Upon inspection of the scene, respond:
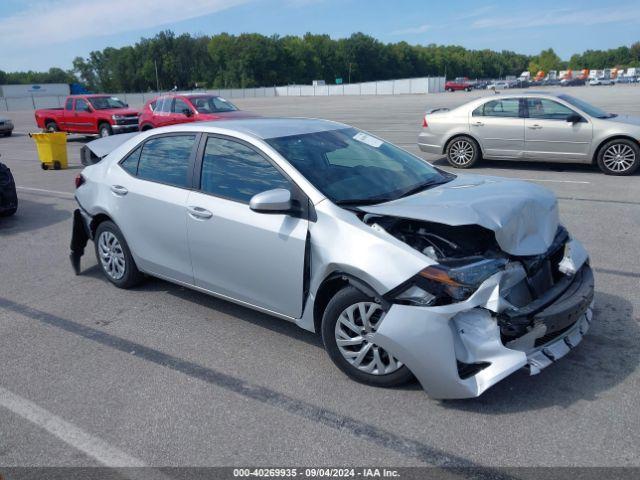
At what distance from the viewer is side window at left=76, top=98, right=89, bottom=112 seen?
20.3 m

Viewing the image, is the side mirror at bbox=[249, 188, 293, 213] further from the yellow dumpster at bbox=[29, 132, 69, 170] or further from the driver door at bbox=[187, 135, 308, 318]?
the yellow dumpster at bbox=[29, 132, 69, 170]

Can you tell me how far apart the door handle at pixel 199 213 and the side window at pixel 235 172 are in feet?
0.53

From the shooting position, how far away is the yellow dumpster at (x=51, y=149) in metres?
14.4

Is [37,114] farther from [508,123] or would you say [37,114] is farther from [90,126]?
[508,123]

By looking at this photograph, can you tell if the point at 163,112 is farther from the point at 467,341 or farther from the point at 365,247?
the point at 467,341

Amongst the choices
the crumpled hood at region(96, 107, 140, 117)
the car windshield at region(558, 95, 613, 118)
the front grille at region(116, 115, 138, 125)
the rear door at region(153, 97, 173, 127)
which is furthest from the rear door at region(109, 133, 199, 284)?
the crumpled hood at region(96, 107, 140, 117)

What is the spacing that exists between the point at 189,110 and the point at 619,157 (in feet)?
38.4

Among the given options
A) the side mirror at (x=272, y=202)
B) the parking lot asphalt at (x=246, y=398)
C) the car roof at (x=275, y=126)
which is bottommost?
the parking lot asphalt at (x=246, y=398)

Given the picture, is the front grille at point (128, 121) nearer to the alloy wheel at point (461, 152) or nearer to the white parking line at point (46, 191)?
the white parking line at point (46, 191)

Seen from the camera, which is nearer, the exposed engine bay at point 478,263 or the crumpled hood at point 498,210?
the exposed engine bay at point 478,263

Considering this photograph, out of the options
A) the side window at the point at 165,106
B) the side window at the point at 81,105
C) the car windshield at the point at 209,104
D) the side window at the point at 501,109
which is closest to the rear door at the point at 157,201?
the side window at the point at 501,109

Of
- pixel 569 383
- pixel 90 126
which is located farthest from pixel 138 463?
pixel 90 126

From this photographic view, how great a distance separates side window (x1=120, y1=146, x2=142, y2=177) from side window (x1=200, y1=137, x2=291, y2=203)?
0.99 metres

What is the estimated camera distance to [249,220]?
4098mm
